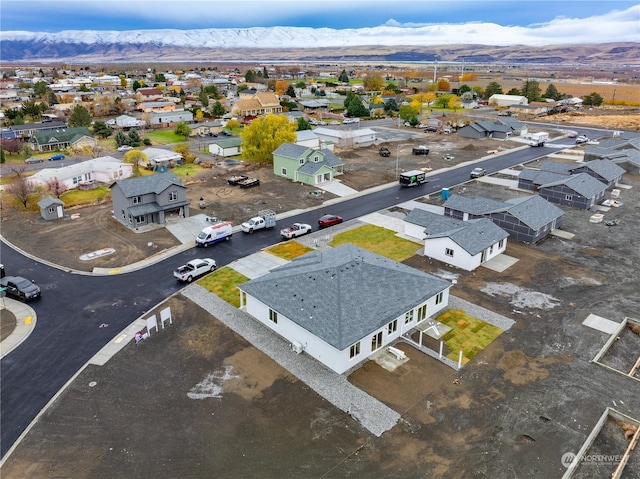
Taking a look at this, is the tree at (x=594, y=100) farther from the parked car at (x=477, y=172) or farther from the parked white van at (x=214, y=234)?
the parked white van at (x=214, y=234)

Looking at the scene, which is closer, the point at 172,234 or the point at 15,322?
the point at 15,322

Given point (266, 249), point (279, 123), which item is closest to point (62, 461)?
point (266, 249)

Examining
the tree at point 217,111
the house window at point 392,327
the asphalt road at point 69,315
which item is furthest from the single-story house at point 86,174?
the tree at point 217,111

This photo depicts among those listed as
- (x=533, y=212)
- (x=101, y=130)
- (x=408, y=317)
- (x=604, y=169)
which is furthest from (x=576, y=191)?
(x=101, y=130)

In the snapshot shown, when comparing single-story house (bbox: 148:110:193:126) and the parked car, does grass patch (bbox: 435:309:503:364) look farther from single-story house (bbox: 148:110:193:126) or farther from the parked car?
single-story house (bbox: 148:110:193:126)

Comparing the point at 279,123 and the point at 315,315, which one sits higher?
the point at 279,123

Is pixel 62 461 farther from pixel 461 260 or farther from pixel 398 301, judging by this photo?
pixel 461 260

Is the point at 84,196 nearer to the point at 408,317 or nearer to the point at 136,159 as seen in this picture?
the point at 136,159
